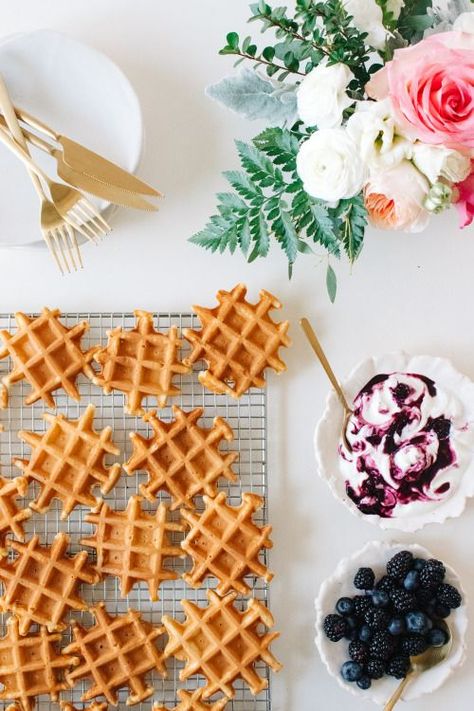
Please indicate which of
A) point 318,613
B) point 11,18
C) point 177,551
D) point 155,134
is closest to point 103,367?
point 177,551

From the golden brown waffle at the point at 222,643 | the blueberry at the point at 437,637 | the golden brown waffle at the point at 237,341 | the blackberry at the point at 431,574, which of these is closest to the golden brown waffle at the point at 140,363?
the golden brown waffle at the point at 237,341

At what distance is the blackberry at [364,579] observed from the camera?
1.84 metres

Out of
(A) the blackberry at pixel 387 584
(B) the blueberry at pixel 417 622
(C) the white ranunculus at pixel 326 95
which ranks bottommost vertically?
(B) the blueberry at pixel 417 622

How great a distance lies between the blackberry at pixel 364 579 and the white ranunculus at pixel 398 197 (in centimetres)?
79

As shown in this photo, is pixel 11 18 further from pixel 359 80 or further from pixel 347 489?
pixel 347 489

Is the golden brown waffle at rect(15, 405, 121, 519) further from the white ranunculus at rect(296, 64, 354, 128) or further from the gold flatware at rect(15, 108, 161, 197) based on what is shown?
the white ranunculus at rect(296, 64, 354, 128)

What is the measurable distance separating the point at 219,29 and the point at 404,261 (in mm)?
730

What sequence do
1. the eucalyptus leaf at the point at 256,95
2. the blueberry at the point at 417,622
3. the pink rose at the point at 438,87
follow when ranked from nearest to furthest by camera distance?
the pink rose at the point at 438,87
the eucalyptus leaf at the point at 256,95
the blueberry at the point at 417,622

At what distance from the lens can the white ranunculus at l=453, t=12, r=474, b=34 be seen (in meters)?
1.45

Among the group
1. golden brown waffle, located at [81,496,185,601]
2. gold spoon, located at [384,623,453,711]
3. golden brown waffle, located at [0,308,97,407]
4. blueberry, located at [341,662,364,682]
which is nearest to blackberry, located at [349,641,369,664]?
blueberry, located at [341,662,364,682]

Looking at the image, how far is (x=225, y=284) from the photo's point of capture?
78.5 inches

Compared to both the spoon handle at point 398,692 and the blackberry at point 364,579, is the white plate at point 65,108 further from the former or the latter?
the spoon handle at point 398,692

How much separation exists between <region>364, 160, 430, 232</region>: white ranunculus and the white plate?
1.85 feet

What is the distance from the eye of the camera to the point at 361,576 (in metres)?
1.84
